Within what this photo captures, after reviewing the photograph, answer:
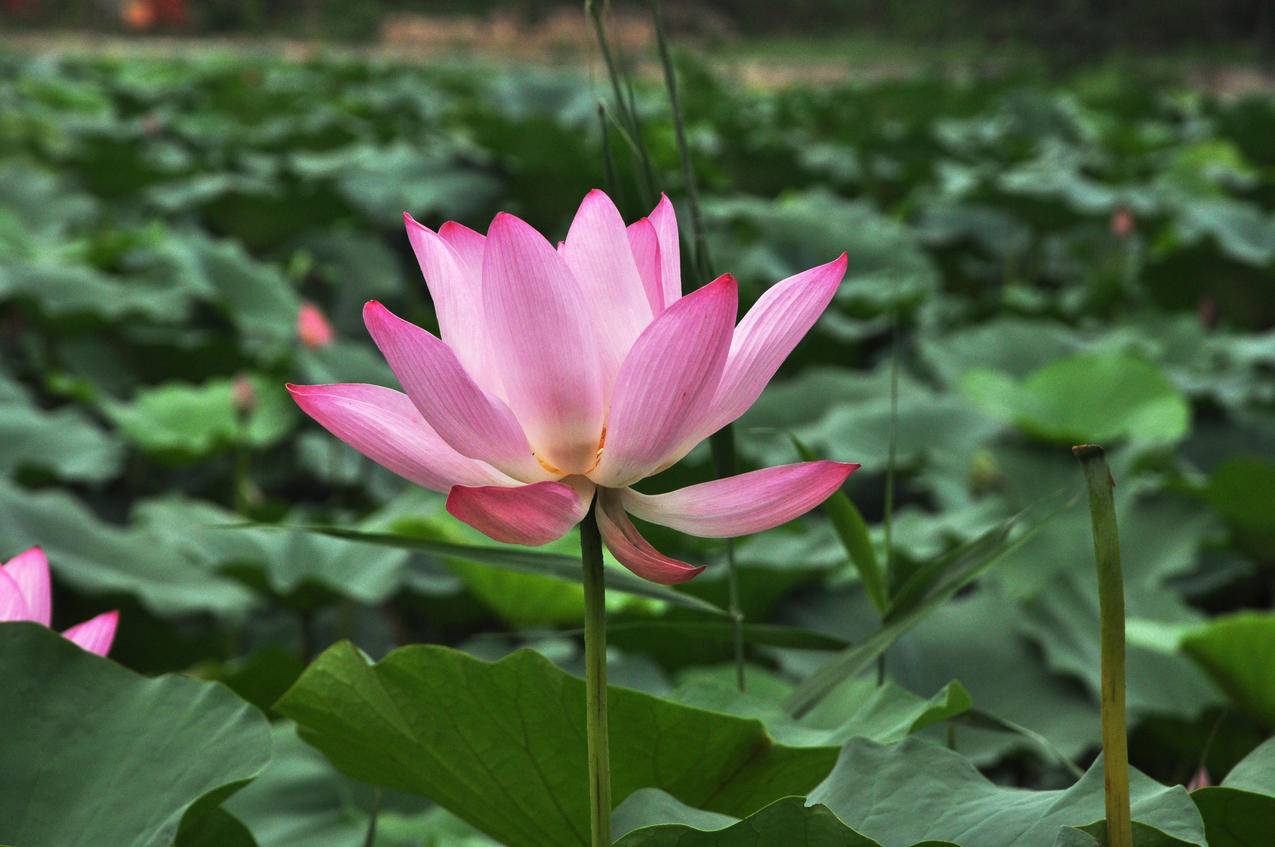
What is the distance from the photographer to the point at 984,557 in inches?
20.3

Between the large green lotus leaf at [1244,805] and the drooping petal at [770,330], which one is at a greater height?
the drooping petal at [770,330]

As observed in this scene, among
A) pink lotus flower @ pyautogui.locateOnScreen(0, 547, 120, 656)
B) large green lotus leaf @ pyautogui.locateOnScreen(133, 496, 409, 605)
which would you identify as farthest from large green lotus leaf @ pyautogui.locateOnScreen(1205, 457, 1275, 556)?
pink lotus flower @ pyautogui.locateOnScreen(0, 547, 120, 656)

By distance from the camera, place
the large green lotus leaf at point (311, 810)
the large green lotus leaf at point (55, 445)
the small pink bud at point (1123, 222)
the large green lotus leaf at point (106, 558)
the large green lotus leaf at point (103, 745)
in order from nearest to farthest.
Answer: the large green lotus leaf at point (103, 745)
the large green lotus leaf at point (311, 810)
the large green lotus leaf at point (106, 558)
the large green lotus leaf at point (55, 445)
the small pink bud at point (1123, 222)

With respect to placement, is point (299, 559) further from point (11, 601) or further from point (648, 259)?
point (648, 259)

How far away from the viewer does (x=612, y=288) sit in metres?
0.43

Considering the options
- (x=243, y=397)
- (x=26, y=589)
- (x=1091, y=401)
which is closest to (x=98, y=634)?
(x=26, y=589)

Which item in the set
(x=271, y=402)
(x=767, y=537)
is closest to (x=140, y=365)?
(x=271, y=402)

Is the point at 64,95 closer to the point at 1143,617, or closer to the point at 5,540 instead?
the point at 5,540

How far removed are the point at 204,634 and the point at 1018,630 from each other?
82 centimetres

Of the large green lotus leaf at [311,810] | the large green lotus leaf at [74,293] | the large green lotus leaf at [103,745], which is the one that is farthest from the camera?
the large green lotus leaf at [74,293]

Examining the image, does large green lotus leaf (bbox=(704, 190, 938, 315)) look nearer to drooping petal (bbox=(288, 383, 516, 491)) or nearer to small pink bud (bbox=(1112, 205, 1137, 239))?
small pink bud (bbox=(1112, 205, 1137, 239))

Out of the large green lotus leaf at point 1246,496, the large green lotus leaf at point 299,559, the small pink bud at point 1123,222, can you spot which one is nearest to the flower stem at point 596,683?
the large green lotus leaf at point 299,559

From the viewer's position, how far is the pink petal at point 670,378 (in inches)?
15.1

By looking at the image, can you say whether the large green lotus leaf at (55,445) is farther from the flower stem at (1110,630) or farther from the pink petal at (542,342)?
the flower stem at (1110,630)
